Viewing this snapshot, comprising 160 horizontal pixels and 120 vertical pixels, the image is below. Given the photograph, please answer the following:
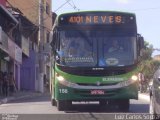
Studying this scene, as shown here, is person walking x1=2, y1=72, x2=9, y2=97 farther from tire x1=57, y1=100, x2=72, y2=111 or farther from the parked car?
the parked car

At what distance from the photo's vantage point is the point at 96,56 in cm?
1823

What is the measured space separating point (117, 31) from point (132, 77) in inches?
63.8

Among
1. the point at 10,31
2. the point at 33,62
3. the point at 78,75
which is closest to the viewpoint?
the point at 78,75

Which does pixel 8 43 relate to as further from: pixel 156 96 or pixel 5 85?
pixel 156 96

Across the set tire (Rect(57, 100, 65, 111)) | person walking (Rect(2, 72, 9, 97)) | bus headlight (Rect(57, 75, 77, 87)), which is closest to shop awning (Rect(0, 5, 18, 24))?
person walking (Rect(2, 72, 9, 97))

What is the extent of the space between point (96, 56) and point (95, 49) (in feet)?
0.78

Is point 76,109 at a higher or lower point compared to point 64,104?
lower

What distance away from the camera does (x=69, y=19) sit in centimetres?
1859

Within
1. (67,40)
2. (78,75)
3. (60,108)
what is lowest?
(60,108)

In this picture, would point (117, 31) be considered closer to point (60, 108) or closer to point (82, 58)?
point (82, 58)

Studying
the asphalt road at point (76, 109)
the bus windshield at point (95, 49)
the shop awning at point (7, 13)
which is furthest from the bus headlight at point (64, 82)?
the shop awning at point (7, 13)

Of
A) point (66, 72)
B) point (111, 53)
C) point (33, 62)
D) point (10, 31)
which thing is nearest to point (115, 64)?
point (111, 53)

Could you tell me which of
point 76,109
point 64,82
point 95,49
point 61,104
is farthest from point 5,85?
point 95,49

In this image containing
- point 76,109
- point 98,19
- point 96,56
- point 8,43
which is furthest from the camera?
point 8,43
